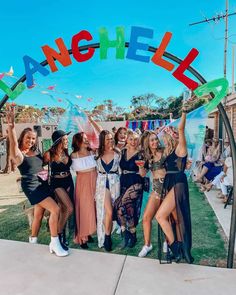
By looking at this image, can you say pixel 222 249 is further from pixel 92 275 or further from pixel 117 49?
pixel 117 49

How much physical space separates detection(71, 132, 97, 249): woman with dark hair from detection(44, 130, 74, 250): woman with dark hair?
0.35ft

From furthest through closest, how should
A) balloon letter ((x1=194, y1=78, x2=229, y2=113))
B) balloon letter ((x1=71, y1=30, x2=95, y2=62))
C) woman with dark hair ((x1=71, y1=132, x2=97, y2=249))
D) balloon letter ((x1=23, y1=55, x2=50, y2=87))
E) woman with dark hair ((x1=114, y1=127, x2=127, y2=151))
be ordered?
woman with dark hair ((x1=114, y1=127, x2=127, y2=151)) < woman with dark hair ((x1=71, y1=132, x2=97, y2=249)) < balloon letter ((x1=23, y1=55, x2=50, y2=87)) < balloon letter ((x1=71, y1=30, x2=95, y2=62)) < balloon letter ((x1=194, y1=78, x2=229, y2=113))

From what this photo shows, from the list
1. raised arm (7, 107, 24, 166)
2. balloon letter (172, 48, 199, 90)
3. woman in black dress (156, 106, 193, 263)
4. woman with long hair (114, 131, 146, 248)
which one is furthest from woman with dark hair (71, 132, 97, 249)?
balloon letter (172, 48, 199, 90)

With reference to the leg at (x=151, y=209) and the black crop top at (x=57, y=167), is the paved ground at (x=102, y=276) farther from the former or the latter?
the black crop top at (x=57, y=167)

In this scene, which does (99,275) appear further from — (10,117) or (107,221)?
(10,117)

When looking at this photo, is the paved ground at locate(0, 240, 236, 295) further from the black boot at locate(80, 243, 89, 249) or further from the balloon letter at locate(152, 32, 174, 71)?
the balloon letter at locate(152, 32, 174, 71)

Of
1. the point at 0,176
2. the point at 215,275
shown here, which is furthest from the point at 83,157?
the point at 0,176

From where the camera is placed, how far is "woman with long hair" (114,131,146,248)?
115 inches

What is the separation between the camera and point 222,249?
2967 millimetres

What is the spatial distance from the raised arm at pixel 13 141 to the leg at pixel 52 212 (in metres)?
0.53

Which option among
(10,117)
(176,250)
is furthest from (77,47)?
(176,250)

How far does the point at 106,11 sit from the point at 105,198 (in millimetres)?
6375

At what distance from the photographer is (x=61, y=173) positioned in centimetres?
290

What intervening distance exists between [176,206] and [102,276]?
3.17ft
